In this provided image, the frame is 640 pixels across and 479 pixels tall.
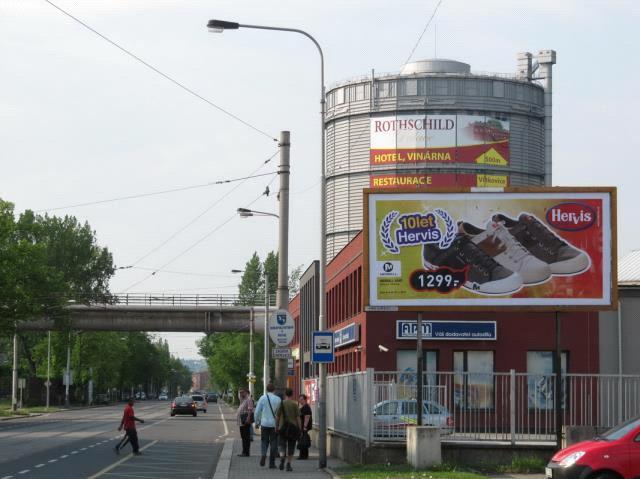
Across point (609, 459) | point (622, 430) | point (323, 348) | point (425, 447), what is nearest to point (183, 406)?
point (323, 348)

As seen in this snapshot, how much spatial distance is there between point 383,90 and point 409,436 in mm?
61229

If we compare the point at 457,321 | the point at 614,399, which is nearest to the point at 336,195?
the point at 457,321

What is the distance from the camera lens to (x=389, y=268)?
25.4 m

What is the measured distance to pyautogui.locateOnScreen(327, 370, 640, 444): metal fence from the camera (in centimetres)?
2498

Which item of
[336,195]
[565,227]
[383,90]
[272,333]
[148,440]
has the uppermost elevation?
[383,90]

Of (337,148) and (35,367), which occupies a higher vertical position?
(337,148)

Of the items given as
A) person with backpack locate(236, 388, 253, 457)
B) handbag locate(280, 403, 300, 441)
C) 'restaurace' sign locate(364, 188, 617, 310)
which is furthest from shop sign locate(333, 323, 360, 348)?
'restaurace' sign locate(364, 188, 617, 310)

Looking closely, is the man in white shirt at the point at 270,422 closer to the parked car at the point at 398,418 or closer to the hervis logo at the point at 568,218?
the parked car at the point at 398,418

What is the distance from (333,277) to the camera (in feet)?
200

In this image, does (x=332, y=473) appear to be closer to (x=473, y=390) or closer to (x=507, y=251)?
(x=473, y=390)

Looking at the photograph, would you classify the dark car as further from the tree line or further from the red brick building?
the red brick building

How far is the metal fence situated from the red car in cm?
633

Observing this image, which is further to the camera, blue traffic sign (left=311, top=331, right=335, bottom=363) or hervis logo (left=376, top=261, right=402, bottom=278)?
blue traffic sign (left=311, top=331, right=335, bottom=363)

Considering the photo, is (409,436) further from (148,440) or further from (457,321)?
(457,321)
